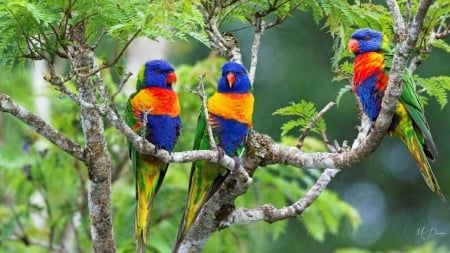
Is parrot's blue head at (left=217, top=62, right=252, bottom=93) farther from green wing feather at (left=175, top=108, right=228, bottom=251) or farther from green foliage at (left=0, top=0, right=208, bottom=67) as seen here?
green foliage at (left=0, top=0, right=208, bottom=67)

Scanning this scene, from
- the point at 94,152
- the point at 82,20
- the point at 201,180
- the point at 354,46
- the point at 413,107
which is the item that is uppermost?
the point at 82,20

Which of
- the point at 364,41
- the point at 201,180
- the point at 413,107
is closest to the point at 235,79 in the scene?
the point at 201,180

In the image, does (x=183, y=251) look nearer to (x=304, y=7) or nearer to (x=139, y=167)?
(x=139, y=167)

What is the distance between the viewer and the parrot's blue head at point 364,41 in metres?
3.70

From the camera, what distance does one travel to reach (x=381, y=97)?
374 centimetres

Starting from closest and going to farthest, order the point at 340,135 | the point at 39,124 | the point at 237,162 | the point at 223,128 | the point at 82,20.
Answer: the point at 82,20 < the point at 39,124 < the point at 237,162 < the point at 223,128 < the point at 340,135

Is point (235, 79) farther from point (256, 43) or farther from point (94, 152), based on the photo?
point (94, 152)

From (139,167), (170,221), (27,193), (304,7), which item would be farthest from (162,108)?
(27,193)

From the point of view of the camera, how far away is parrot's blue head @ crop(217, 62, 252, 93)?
377 cm

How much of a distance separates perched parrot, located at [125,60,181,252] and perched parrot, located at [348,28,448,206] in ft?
2.91

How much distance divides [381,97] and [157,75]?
42.2 inches

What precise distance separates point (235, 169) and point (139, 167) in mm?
687

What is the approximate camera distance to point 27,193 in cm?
556

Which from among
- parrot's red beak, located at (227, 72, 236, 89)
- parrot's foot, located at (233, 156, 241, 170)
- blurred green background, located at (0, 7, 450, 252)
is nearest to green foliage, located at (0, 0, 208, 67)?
parrot's foot, located at (233, 156, 241, 170)
